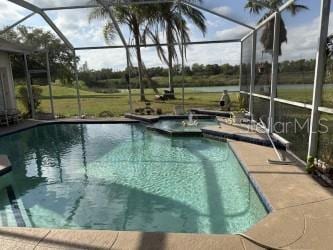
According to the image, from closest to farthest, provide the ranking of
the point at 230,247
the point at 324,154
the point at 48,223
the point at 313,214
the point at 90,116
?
the point at 230,247, the point at 313,214, the point at 48,223, the point at 324,154, the point at 90,116

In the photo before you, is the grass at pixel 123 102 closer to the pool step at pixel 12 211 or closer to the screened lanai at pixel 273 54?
the screened lanai at pixel 273 54

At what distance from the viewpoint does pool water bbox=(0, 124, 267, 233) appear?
401 cm

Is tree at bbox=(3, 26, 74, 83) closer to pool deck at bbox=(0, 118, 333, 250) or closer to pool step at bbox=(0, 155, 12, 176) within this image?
pool step at bbox=(0, 155, 12, 176)

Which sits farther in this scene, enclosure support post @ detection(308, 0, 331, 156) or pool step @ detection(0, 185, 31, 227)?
enclosure support post @ detection(308, 0, 331, 156)

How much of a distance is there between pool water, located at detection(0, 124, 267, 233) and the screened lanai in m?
1.45

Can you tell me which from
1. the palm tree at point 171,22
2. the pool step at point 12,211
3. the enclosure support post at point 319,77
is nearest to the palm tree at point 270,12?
the enclosure support post at point 319,77


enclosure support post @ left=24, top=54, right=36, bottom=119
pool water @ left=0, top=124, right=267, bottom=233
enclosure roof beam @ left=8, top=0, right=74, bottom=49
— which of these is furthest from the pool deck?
enclosure support post @ left=24, top=54, right=36, bottom=119

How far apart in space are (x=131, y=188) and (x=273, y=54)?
14.7 feet

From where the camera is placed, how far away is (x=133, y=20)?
15.3 metres

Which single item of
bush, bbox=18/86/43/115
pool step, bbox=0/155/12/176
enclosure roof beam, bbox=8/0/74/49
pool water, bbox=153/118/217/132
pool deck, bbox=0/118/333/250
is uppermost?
enclosure roof beam, bbox=8/0/74/49

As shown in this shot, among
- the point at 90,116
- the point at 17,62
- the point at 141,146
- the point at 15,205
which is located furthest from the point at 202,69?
the point at 15,205

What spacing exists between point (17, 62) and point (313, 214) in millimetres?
14167

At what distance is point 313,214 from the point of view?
10.7 ft

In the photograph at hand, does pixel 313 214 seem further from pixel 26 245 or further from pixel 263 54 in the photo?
pixel 263 54
